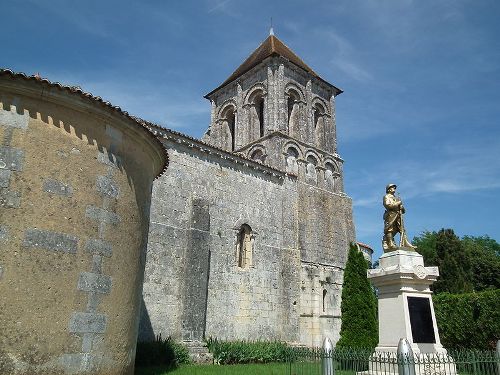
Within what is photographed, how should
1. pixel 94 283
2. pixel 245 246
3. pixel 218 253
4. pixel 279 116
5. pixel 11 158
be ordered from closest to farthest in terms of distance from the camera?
1. pixel 11 158
2. pixel 94 283
3. pixel 218 253
4. pixel 245 246
5. pixel 279 116

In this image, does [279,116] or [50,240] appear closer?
[50,240]

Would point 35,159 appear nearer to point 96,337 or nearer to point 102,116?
point 102,116

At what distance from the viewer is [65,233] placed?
617cm

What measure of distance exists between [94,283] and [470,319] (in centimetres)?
1401

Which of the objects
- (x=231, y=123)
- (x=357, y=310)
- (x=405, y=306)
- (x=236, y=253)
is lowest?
(x=405, y=306)

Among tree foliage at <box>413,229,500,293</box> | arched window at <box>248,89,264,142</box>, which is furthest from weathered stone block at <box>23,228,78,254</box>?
tree foliage at <box>413,229,500,293</box>

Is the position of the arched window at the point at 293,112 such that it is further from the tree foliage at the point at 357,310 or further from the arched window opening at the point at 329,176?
the tree foliage at the point at 357,310

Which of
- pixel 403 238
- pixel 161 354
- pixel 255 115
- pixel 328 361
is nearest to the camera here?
pixel 328 361

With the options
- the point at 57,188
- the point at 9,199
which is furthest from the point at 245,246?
the point at 9,199

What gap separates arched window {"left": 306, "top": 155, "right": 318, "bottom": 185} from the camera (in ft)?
77.6

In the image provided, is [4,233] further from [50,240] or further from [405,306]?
[405,306]

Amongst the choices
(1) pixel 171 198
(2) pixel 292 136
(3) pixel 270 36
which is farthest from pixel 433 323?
(3) pixel 270 36

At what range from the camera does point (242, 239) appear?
61.2ft

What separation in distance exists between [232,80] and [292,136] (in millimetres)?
5975
